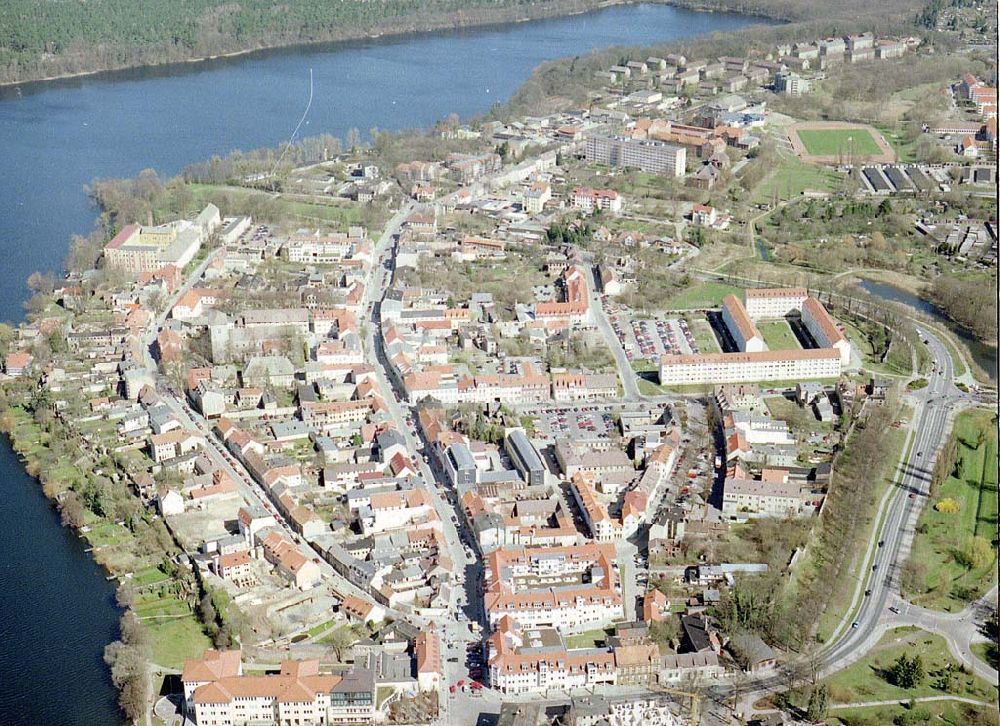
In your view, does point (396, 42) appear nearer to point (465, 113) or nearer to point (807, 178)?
point (465, 113)

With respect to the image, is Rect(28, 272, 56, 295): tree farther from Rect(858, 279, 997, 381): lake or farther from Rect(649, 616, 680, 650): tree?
Rect(858, 279, 997, 381): lake

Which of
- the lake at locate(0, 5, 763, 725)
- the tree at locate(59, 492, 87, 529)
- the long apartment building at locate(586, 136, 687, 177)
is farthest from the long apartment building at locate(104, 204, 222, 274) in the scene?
the long apartment building at locate(586, 136, 687, 177)

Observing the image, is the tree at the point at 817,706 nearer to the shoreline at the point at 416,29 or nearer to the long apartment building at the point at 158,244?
the long apartment building at the point at 158,244

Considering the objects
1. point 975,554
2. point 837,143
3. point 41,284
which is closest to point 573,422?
point 975,554

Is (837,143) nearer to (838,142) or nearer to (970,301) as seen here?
(838,142)

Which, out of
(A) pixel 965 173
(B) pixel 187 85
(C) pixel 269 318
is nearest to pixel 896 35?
(A) pixel 965 173
